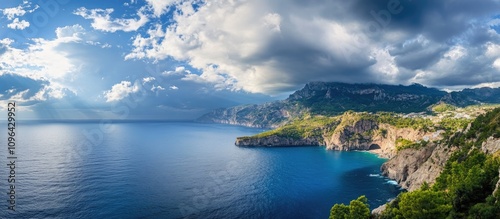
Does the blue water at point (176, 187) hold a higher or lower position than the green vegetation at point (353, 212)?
lower

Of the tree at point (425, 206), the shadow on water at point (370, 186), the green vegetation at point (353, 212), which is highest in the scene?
the tree at point (425, 206)

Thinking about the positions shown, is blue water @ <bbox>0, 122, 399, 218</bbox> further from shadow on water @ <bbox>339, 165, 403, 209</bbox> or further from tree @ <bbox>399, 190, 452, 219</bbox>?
tree @ <bbox>399, 190, 452, 219</bbox>

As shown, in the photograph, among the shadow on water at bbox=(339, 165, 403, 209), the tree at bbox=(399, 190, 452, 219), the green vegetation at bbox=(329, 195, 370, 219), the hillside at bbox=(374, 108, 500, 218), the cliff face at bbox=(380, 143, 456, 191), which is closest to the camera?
the hillside at bbox=(374, 108, 500, 218)

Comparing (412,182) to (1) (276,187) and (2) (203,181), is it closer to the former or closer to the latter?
(1) (276,187)

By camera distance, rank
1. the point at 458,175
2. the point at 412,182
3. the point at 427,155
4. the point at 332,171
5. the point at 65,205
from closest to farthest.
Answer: the point at 458,175, the point at 65,205, the point at 412,182, the point at 427,155, the point at 332,171

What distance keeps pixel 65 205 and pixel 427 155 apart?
151 metres

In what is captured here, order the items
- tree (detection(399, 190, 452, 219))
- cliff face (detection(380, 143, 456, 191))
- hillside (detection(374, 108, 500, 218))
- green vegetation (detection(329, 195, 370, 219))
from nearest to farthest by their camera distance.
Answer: hillside (detection(374, 108, 500, 218)) < tree (detection(399, 190, 452, 219)) < green vegetation (detection(329, 195, 370, 219)) < cliff face (detection(380, 143, 456, 191))

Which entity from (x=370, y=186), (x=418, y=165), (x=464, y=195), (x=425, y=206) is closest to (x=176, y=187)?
(x=370, y=186)

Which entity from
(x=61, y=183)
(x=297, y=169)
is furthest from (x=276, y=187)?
(x=61, y=183)

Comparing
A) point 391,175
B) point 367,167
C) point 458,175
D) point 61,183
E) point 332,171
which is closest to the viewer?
point 458,175

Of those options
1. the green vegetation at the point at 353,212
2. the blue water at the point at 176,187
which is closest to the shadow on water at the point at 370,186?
the blue water at the point at 176,187

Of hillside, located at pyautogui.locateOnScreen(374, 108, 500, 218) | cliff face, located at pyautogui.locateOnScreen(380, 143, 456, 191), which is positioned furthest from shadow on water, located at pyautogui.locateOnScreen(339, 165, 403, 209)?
hillside, located at pyautogui.locateOnScreen(374, 108, 500, 218)

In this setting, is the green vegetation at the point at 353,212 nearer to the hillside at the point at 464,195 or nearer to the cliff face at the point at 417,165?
the hillside at the point at 464,195

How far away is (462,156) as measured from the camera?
97000 millimetres
